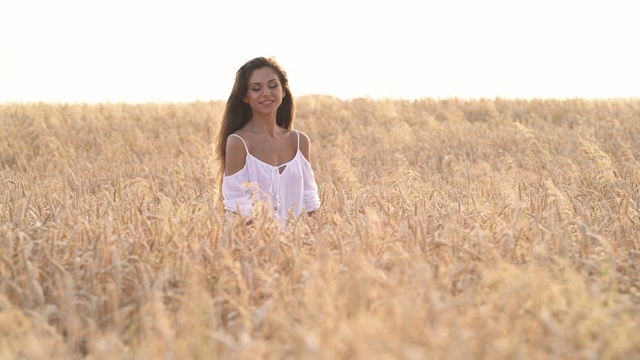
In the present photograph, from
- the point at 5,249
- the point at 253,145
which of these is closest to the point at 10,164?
the point at 253,145

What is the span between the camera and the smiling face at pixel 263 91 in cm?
470

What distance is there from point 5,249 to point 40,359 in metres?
1.48

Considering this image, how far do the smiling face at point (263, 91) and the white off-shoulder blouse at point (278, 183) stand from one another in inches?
11.7

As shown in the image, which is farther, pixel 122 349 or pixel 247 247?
pixel 247 247

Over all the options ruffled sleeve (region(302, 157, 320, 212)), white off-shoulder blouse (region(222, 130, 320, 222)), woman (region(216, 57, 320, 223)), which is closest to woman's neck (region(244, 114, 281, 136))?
woman (region(216, 57, 320, 223))

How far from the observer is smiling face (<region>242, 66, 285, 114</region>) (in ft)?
15.4

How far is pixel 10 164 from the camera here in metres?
10.6

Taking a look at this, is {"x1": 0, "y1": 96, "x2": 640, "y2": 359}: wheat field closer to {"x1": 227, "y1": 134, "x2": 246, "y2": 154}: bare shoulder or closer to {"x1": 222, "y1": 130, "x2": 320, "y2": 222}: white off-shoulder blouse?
{"x1": 222, "y1": 130, "x2": 320, "y2": 222}: white off-shoulder blouse

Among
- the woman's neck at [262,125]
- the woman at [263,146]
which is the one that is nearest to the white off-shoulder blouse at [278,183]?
the woman at [263,146]

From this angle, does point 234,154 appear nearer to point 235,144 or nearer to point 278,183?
point 235,144

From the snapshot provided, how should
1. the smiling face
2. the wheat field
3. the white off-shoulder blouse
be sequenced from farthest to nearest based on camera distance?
1. the smiling face
2. the white off-shoulder blouse
3. the wheat field

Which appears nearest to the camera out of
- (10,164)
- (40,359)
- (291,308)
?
(40,359)

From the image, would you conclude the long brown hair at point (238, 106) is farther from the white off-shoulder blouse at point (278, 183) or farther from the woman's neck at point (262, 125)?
the white off-shoulder blouse at point (278, 183)

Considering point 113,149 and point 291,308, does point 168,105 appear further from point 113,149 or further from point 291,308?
point 291,308
